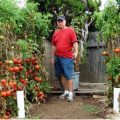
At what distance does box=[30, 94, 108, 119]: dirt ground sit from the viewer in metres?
7.22

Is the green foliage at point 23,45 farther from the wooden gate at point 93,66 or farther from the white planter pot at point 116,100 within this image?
the wooden gate at point 93,66

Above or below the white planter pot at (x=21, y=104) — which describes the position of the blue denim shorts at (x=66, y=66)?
above

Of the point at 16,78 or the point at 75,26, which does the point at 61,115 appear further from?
the point at 75,26

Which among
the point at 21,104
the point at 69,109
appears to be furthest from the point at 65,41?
the point at 21,104

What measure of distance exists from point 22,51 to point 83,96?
2.47 meters

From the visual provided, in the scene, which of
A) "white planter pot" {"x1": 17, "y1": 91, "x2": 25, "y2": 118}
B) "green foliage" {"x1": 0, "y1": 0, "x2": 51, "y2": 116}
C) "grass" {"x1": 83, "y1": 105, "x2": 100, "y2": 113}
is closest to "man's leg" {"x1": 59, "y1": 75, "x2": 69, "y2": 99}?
"green foliage" {"x1": 0, "y1": 0, "x2": 51, "y2": 116}

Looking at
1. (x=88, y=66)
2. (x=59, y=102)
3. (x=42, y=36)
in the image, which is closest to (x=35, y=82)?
(x=59, y=102)

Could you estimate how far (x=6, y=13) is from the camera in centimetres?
784

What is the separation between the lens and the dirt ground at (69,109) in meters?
7.22

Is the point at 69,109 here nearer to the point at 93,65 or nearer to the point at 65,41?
the point at 65,41

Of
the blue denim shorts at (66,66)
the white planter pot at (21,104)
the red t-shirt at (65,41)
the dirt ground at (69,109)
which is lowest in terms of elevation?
the dirt ground at (69,109)

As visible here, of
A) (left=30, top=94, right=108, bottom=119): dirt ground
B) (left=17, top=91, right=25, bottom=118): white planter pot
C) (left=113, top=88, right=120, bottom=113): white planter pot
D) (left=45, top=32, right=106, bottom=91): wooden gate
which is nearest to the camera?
(left=17, top=91, right=25, bottom=118): white planter pot

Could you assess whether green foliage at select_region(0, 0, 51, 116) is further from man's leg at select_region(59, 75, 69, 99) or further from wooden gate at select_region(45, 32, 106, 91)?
wooden gate at select_region(45, 32, 106, 91)

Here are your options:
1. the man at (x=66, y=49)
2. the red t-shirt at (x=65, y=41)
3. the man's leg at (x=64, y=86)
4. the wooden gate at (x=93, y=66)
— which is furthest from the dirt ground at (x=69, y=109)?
the wooden gate at (x=93, y=66)
